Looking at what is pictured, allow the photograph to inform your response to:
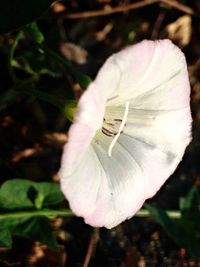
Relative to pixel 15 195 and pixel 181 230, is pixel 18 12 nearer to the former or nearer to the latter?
pixel 15 195

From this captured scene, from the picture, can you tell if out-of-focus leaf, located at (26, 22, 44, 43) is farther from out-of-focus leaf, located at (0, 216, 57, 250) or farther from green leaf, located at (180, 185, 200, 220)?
green leaf, located at (180, 185, 200, 220)

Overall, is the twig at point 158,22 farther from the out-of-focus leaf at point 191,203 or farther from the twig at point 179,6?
the out-of-focus leaf at point 191,203

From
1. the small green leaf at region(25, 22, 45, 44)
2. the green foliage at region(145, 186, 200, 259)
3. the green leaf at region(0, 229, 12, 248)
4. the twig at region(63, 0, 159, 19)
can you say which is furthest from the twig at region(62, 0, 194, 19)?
the green leaf at region(0, 229, 12, 248)

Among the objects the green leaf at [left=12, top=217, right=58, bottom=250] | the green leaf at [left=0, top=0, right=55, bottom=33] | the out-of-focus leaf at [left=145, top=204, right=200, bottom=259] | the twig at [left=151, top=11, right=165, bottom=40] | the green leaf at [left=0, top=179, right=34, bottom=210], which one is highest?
the green leaf at [left=0, top=0, right=55, bottom=33]

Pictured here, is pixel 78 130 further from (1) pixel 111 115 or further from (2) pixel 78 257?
(2) pixel 78 257

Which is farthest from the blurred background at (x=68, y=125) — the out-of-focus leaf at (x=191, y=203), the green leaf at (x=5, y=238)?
the green leaf at (x=5, y=238)

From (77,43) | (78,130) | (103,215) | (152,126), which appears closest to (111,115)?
(152,126)
